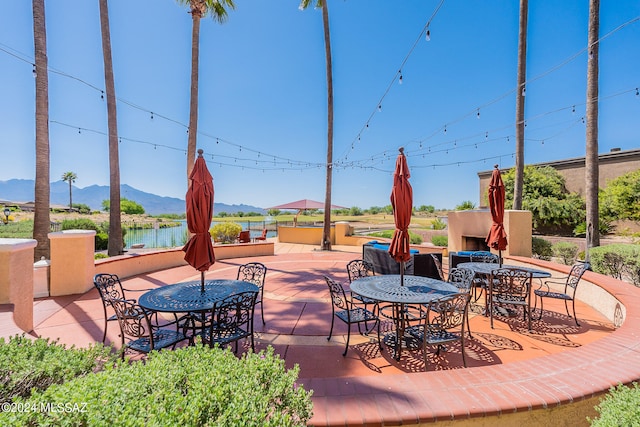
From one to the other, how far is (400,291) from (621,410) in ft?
7.18

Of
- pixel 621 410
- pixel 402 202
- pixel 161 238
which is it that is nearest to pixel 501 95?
pixel 402 202

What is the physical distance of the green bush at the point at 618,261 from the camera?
6152mm

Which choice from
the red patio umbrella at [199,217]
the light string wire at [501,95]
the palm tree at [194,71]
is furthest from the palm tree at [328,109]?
the red patio umbrella at [199,217]

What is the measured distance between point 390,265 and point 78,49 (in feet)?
44.5

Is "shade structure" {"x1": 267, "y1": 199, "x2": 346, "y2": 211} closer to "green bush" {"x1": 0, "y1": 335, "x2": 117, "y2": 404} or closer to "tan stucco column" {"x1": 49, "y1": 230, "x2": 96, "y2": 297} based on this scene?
"tan stucco column" {"x1": 49, "y1": 230, "x2": 96, "y2": 297}

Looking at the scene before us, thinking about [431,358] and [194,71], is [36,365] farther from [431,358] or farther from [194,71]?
[194,71]

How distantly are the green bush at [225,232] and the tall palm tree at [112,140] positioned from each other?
192 inches

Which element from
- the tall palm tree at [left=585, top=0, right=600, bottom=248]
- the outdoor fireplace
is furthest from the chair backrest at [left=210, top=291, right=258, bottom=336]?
the tall palm tree at [left=585, top=0, right=600, bottom=248]

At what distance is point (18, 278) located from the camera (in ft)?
12.2

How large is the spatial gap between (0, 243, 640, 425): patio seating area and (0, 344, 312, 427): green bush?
0.40 m

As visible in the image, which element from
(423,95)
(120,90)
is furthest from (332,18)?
(120,90)

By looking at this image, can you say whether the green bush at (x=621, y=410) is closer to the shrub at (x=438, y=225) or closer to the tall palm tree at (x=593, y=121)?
the tall palm tree at (x=593, y=121)

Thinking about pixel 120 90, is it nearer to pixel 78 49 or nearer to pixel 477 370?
pixel 78 49

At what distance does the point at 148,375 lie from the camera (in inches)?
59.9
